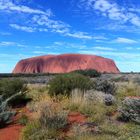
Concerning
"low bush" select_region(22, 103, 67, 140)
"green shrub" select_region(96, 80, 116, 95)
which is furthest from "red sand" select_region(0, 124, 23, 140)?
"green shrub" select_region(96, 80, 116, 95)

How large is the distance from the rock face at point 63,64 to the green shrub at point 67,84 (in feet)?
386

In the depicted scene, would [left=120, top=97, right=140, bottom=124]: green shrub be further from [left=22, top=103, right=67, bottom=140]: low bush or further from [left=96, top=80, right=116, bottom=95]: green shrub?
[left=96, top=80, right=116, bottom=95]: green shrub

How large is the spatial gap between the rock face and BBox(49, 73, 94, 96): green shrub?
11769 centimetres

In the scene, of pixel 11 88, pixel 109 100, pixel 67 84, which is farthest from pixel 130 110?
pixel 11 88

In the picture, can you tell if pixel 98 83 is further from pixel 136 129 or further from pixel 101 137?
pixel 101 137

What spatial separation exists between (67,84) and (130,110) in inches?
227

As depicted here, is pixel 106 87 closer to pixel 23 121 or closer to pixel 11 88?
pixel 11 88

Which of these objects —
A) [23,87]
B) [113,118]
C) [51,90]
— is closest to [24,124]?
[113,118]

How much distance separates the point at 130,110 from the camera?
1269 centimetres

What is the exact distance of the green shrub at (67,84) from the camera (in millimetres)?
17766

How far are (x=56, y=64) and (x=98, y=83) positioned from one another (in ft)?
397

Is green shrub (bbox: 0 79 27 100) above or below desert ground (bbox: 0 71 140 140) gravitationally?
above

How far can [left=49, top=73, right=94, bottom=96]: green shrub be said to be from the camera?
17766 millimetres

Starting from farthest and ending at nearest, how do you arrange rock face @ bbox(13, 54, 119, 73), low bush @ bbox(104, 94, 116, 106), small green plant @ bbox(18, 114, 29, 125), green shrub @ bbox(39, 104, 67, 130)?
rock face @ bbox(13, 54, 119, 73), low bush @ bbox(104, 94, 116, 106), small green plant @ bbox(18, 114, 29, 125), green shrub @ bbox(39, 104, 67, 130)
